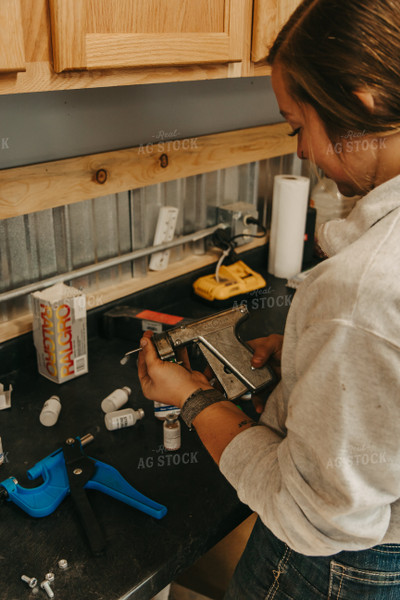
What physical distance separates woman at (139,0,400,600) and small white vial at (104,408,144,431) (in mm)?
393

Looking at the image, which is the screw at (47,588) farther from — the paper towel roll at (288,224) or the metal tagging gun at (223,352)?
the paper towel roll at (288,224)

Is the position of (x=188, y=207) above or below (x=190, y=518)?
above

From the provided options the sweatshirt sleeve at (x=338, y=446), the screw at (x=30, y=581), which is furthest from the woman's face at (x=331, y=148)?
the screw at (x=30, y=581)

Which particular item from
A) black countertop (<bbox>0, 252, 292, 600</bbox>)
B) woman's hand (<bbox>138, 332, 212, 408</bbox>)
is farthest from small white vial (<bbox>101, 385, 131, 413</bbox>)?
woman's hand (<bbox>138, 332, 212, 408</bbox>)

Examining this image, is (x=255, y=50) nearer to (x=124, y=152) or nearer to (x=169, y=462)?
(x=124, y=152)

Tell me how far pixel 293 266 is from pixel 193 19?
40.9 inches

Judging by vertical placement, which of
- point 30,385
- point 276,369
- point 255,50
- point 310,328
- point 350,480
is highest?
point 255,50

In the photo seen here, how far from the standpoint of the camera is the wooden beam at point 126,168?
1174mm

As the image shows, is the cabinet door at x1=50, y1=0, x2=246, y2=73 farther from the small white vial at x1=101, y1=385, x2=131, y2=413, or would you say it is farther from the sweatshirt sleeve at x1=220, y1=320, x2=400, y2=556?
the small white vial at x1=101, y1=385, x2=131, y2=413

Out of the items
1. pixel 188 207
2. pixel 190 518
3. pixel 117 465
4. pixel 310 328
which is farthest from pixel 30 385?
pixel 310 328

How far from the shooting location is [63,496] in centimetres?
95

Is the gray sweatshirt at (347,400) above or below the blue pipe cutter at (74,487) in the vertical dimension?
above

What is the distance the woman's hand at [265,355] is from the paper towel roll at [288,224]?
0.84 meters

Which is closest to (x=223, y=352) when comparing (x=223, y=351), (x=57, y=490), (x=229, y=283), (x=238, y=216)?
(x=223, y=351)
